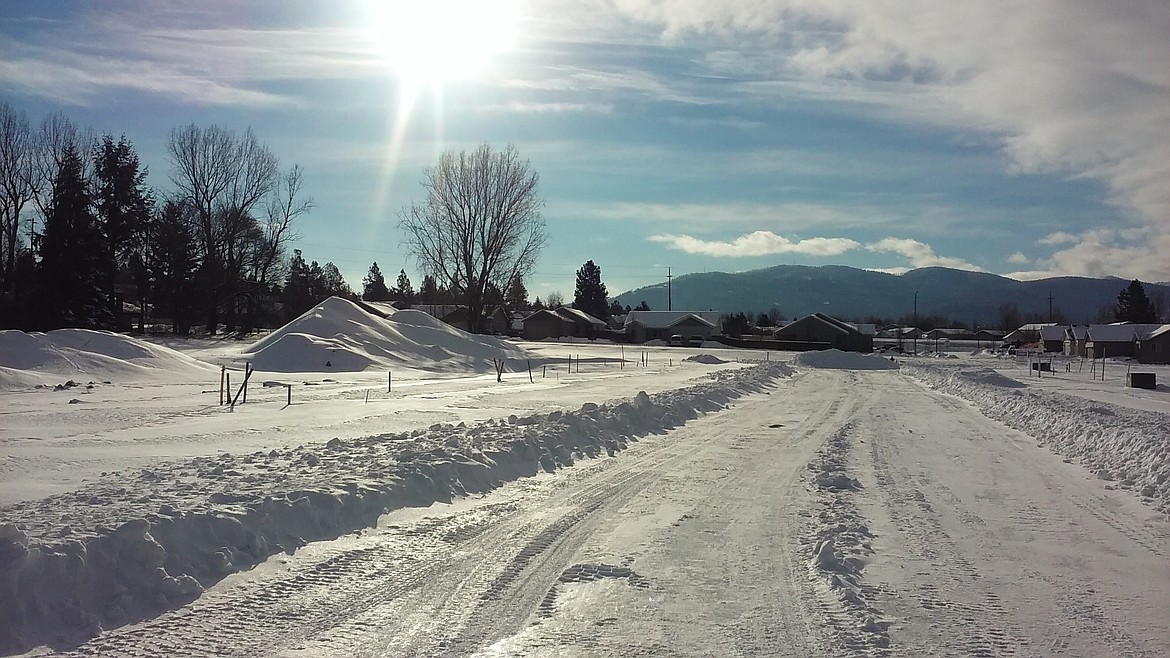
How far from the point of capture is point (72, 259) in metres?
54.1

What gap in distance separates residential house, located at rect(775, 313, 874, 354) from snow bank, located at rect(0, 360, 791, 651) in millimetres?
83375

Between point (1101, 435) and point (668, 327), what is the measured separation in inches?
3890

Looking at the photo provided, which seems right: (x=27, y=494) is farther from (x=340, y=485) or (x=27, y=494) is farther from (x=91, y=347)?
(x=91, y=347)

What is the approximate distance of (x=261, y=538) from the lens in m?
7.49

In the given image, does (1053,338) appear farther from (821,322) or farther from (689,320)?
(689,320)

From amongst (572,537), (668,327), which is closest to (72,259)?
(572,537)

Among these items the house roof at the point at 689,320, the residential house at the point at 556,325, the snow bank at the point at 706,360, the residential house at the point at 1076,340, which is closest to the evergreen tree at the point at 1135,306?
the residential house at the point at 1076,340

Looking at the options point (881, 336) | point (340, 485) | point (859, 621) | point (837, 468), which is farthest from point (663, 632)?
point (881, 336)

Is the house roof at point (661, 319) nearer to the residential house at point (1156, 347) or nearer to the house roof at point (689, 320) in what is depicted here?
the house roof at point (689, 320)

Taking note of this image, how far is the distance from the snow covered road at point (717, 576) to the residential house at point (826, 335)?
83047 mm

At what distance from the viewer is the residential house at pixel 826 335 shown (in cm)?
9200

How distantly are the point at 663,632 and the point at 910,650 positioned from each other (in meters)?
1.67

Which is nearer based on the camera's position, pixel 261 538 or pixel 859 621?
pixel 859 621

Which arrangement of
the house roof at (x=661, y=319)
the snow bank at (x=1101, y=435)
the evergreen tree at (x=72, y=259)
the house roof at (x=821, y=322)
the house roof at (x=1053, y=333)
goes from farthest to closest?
1. the house roof at (x=661, y=319)
2. the house roof at (x=1053, y=333)
3. the house roof at (x=821, y=322)
4. the evergreen tree at (x=72, y=259)
5. the snow bank at (x=1101, y=435)
